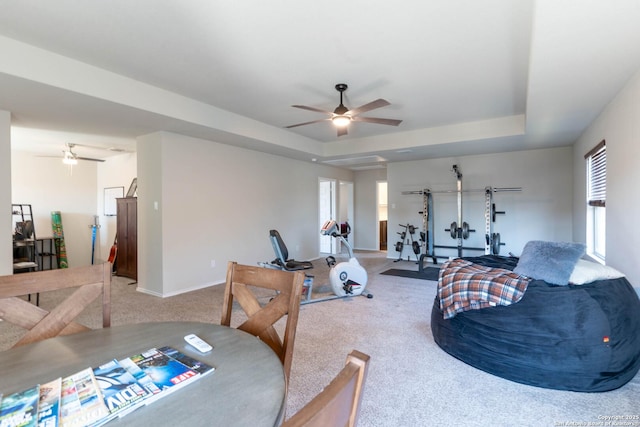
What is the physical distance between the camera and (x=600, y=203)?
3.91m

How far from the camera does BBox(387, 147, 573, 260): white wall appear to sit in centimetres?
595

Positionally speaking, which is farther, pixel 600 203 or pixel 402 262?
pixel 402 262

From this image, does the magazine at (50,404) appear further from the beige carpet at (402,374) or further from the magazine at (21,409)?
the beige carpet at (402,374)

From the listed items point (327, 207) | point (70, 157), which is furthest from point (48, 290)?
point (327, 207)

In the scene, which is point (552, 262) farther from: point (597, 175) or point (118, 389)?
point (118, 389)

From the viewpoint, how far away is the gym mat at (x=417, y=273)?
5453mm

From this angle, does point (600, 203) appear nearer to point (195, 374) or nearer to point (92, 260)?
point (195, 374)

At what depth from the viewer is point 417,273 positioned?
5.77 m

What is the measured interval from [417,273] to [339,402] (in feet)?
18.3

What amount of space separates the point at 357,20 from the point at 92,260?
7.74 m

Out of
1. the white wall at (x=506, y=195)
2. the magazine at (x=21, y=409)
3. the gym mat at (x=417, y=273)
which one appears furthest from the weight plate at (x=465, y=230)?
the magazine at (x=21, y=409)

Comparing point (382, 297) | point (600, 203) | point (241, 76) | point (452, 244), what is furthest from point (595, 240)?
point (241, 76)

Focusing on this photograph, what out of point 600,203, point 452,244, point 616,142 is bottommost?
point 452,244

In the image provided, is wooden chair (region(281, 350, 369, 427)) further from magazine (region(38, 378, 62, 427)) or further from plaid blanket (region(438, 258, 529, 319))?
plaid blanket (region(438, 258, 529, 319))
